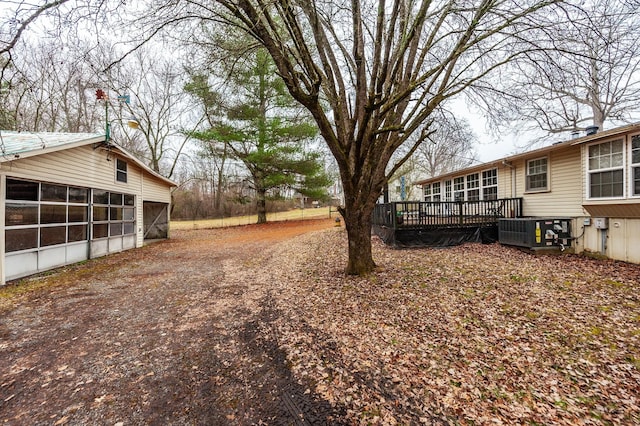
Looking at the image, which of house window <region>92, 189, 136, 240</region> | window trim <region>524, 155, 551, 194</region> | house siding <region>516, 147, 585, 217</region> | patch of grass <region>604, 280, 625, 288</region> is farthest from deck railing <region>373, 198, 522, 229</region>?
house window <region>92, 189, 136, 240</region>

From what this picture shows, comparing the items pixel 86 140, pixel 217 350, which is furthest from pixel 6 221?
pixel 217 350

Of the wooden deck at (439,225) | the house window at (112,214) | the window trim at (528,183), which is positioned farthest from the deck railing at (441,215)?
the house window at (112,214)

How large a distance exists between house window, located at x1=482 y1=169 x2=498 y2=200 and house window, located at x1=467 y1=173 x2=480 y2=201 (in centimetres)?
39

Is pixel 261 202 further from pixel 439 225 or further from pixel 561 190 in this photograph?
pixel 561 190

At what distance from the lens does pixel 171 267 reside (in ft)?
25.6

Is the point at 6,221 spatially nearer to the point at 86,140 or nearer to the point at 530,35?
the point at 86,140

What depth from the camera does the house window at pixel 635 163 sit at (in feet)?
20.4

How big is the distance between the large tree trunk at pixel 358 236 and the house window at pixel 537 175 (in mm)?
7675

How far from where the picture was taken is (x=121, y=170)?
10.6m

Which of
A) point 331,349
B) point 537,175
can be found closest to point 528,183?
point 537,175

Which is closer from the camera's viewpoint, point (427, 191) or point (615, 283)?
point (615, 283)

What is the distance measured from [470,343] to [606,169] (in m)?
7.30

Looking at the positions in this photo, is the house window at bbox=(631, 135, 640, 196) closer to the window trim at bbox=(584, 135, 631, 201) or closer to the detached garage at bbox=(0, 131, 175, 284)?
the window trim at bbox=(584, 135, 631, 201)

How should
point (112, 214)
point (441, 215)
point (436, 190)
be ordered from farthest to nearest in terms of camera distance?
point (436, 190) → point (112, 214) → point (441, 215)
